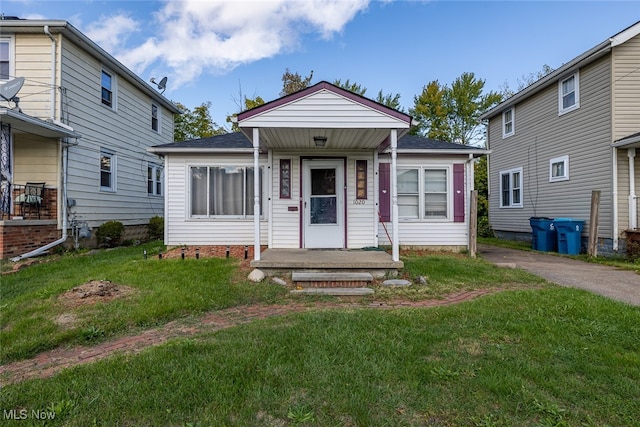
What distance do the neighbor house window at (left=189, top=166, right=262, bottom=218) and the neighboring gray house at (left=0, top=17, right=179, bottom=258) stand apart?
11.4 feet

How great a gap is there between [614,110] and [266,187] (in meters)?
9.67

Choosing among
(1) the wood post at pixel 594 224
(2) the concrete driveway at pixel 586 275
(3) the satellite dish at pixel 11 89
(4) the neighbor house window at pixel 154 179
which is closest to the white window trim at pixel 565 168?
(1) the wood post at pixel 594 224

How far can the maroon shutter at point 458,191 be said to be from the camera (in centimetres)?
871

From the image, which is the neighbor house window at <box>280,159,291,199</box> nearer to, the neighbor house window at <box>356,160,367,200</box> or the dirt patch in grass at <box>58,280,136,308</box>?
the neighbor house window at <box>356,160,367,200</box>

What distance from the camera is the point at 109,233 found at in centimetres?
1017

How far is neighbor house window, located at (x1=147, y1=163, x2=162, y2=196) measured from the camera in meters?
13.5

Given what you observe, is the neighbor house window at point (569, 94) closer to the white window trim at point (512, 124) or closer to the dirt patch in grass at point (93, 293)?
the white window trim at point (512, 124)

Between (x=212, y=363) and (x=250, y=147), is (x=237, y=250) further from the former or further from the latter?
(x=212, y=363)

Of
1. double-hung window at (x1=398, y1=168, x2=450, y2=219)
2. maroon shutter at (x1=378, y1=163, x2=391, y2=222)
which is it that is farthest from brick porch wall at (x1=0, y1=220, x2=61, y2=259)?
double-hung window at (x1=398, y1=168, x2=450, y2=219)

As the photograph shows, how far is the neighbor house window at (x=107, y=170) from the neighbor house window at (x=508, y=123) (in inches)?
600

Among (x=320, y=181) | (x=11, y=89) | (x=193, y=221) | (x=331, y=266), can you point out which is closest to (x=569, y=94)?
(x=320, y=181)

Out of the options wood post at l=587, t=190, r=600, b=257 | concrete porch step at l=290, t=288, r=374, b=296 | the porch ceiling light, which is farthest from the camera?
wood post at l=587, t=190, r=600, b=257

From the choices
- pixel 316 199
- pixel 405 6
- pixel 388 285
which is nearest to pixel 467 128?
pixel 405 6

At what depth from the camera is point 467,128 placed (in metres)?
26.0
